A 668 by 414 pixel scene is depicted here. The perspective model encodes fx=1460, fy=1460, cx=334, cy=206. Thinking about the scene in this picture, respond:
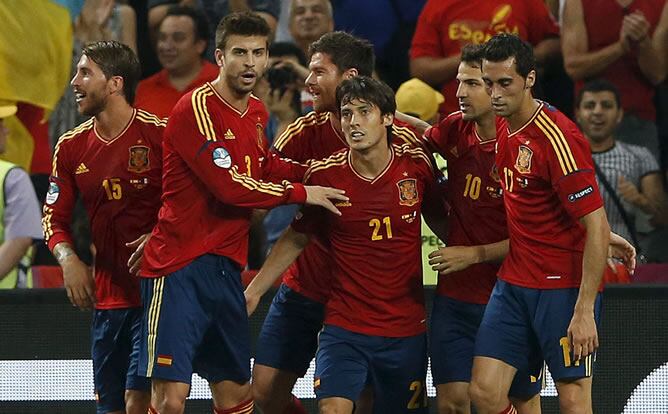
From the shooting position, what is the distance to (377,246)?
7.08m

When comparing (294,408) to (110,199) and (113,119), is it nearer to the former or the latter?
(110,199)

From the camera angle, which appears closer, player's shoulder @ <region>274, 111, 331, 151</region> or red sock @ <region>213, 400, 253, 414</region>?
red sock @ <region>213, 400, 253, 414</region>

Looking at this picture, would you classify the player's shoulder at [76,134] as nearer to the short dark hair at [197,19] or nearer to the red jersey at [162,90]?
the red jersey at [162,90]

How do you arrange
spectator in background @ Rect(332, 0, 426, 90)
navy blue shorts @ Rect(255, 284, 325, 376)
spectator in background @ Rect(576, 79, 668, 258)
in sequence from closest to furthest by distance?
navy blue shorts @ Rect(255, 284, 325, 376) < spectator in background @ Rect(576, 79, 668, 258) < spectator in background @ Rect(332, 0, 426, 90)

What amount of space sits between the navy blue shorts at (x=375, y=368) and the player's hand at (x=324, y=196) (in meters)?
0.61

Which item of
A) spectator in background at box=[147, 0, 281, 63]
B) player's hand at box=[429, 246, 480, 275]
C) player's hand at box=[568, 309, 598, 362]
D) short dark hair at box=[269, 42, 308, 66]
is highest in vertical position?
spectator in background at box=[147, 0, 281, 63]

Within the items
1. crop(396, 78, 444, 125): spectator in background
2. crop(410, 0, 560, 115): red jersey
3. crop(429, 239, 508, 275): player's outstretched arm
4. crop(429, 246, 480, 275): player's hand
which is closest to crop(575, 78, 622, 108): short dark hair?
crop(410, 0, 560, 115): red jersey

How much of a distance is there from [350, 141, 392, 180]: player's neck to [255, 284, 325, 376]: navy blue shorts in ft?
2.75

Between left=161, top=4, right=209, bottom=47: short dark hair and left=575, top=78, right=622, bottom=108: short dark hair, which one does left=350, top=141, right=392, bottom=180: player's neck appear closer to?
left=575, top=78, right=622, bottom=108: short dark hair

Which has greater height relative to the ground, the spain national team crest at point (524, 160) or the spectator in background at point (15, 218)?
the spain national team crest at point (524, 160)

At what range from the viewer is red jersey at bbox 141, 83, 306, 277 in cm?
685

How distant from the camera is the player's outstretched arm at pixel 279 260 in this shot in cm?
726

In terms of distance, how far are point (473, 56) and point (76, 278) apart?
7.48ft

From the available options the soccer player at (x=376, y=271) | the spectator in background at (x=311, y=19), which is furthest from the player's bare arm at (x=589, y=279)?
the spectator in background at (x=311, y=19)
